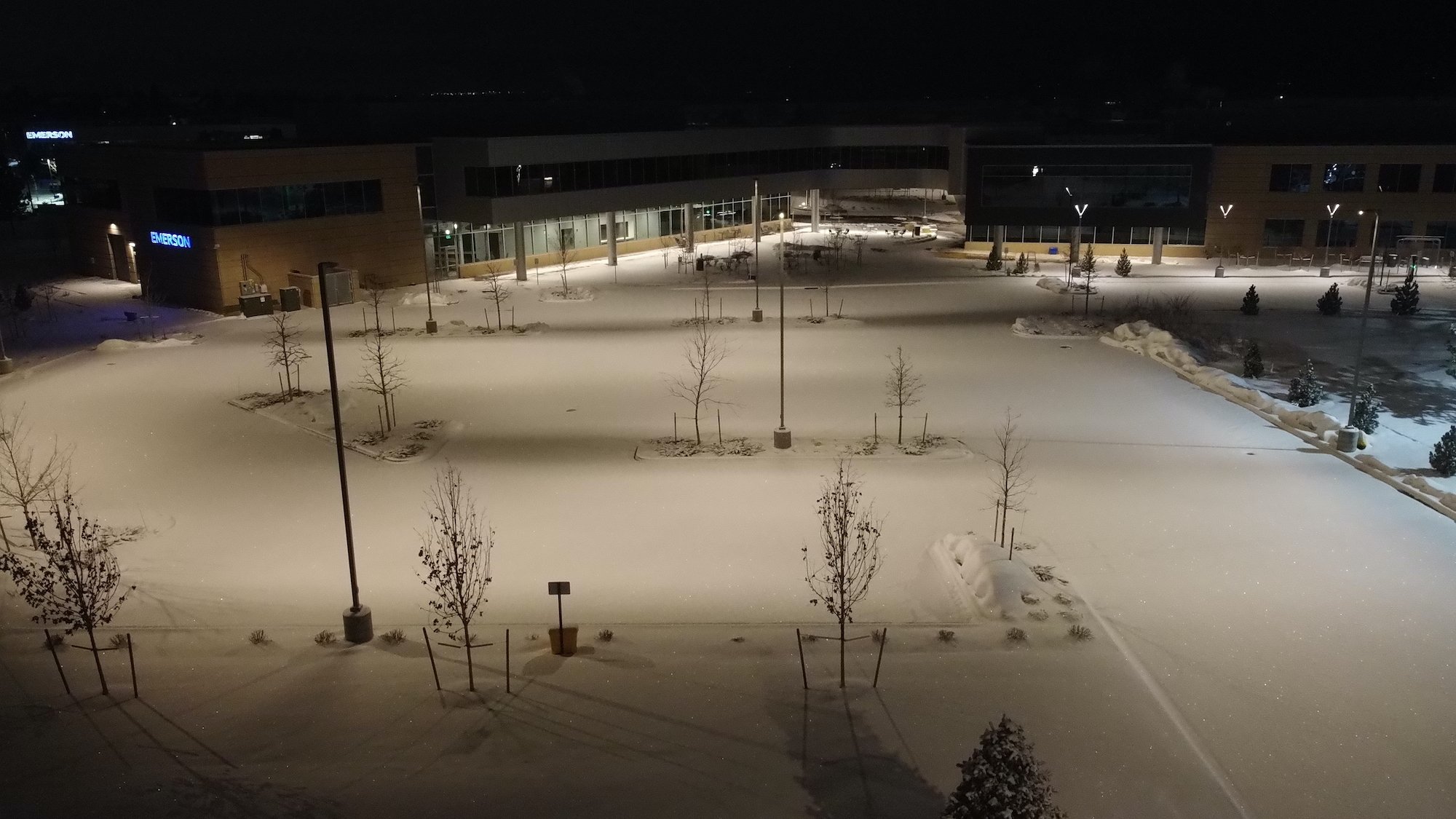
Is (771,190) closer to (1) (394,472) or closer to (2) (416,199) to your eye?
(2) (416,199)

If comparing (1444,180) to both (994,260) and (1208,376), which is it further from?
(1208,376)

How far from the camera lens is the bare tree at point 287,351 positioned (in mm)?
32000

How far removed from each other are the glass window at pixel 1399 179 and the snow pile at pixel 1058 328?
27675 mm

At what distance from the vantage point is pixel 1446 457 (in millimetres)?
23891

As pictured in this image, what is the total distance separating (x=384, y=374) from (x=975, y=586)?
Result: 68.6ft

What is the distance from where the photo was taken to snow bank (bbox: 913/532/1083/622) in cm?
1712

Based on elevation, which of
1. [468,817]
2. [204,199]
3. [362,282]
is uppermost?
[204,199]

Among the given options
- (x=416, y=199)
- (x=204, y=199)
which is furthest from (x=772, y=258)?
(x=204, y=199)

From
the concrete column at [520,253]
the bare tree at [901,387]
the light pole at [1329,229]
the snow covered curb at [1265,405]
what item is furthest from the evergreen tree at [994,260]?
the concrete column at [520,253]

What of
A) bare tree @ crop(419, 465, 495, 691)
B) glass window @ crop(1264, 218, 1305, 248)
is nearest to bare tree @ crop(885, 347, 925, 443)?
bare tree @ crop(419, 465, 495, 691)

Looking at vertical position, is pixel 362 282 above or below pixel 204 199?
below

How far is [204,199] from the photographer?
148 ft

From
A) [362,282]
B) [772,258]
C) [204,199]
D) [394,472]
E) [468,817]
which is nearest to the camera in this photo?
[468,817]

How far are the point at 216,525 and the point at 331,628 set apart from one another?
21.0 feet
